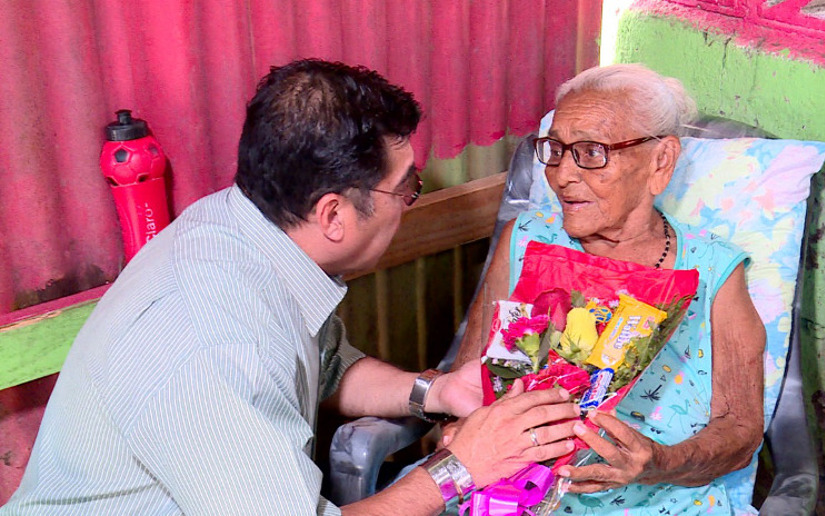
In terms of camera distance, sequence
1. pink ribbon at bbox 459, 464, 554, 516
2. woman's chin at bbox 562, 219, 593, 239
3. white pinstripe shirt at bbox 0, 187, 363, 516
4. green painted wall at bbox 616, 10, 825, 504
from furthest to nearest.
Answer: green painted wall at bbox 616, 10, 825, 504
woman's chin at bbox 562, 219, 593, 239
pink ribbon at bbox 459, 464, 554, 516
white pinstripe shirt at bbox 0, 187, 363, 516

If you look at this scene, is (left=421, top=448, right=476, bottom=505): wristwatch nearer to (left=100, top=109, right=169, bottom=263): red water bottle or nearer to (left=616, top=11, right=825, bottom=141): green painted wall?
(left=100, top=109, right=169, bottom=263): red water bottle

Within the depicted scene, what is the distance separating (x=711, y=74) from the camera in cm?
258

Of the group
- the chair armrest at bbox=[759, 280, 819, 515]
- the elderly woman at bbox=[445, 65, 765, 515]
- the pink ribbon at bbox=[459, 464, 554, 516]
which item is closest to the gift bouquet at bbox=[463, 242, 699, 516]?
the pink ribbon at bbox=[459, 464, 554, 516]

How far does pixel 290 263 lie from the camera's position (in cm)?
160

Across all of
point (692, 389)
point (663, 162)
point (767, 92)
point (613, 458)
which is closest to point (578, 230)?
point (663, 162)

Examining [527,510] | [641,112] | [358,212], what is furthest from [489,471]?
[641,112]

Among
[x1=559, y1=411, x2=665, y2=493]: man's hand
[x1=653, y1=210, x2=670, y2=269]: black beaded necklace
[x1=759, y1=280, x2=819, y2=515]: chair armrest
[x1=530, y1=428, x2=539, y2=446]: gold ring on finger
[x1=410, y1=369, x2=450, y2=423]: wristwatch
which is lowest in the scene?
[x1=759, y1=280, x2=819, y2=515]: chair armrest

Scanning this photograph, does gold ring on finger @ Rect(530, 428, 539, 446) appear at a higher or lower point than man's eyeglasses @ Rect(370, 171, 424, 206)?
lower

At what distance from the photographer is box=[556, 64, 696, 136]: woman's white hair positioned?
1.98 meters

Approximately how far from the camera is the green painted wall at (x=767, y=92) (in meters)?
2.34

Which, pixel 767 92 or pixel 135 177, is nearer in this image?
pixel 135 177

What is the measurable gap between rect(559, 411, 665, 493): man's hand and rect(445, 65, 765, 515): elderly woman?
0.60ft

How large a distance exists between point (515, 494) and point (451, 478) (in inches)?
5.0

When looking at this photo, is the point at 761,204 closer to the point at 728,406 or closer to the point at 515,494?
the point at 728,406
